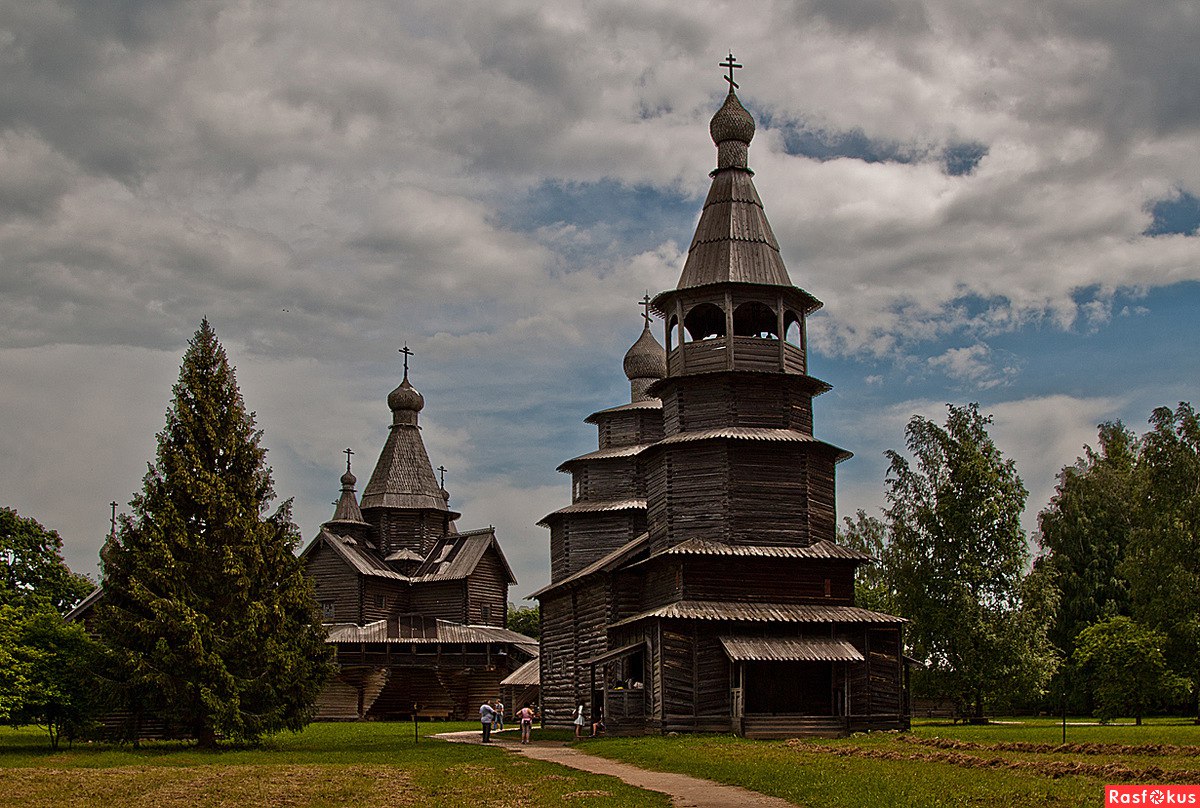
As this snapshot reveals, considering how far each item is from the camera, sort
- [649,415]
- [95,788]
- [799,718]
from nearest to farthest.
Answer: [95,788] → [799,718] → [649,415]

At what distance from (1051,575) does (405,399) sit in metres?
37.6

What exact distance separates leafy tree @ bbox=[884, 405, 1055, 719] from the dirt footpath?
21214 millimetres

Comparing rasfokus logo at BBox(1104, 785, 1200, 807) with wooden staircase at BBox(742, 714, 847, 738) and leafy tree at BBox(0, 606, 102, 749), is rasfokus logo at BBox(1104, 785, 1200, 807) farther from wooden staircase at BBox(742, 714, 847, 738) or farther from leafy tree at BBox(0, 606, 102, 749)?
leafy tree at BBox(0, 606, 102, 749)

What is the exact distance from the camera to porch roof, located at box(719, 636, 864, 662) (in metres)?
36.1

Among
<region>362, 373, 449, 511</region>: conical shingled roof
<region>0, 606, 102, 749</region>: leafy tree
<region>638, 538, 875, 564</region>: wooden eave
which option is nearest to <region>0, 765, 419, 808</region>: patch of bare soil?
<region>0, 606, 102, 749</region>: leafy tree

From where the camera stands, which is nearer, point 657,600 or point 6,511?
point 657,600

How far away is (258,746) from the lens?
33781 millimetres

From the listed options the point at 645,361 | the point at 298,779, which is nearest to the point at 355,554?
the point at 645,361

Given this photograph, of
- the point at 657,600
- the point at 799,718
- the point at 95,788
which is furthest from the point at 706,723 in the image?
the point at 95,788

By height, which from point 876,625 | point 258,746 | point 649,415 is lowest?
point 258,746

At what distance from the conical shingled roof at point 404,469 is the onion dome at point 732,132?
110 ft

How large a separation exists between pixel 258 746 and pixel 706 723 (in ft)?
41.3

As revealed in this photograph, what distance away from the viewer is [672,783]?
21.7 metres

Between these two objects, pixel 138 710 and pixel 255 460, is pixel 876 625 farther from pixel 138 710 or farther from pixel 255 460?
Answer: pixel 138 710
